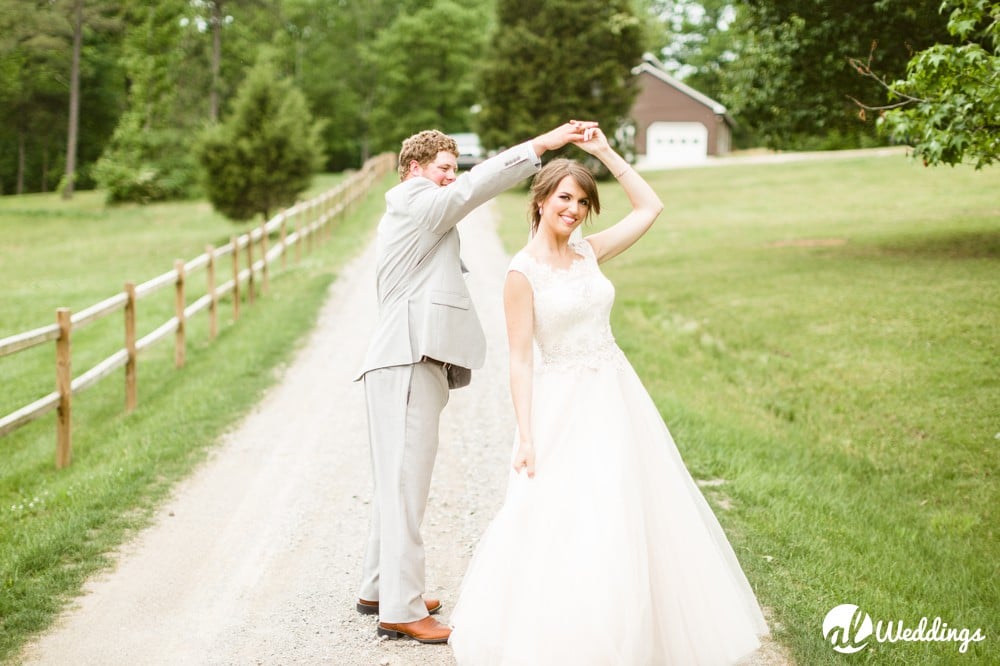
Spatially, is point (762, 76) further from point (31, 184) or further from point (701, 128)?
point (31, 184)

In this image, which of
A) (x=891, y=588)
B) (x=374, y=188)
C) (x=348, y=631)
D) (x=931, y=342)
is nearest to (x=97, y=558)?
(x=348, y=631)

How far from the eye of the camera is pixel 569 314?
150 inches

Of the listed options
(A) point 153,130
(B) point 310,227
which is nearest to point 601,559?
(B) point 310,227

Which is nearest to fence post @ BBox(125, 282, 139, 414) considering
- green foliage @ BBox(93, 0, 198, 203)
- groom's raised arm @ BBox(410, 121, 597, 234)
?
groom's raised arm @ BBox(410, 121, 597, 234)

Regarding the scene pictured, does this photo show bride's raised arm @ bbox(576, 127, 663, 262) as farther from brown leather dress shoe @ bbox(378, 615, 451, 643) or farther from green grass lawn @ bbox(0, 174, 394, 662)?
green grass lawn @ bbox(0, 174, 394, 662)

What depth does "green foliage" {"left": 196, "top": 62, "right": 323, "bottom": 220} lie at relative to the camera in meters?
24.5

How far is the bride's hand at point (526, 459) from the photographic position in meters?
3.70

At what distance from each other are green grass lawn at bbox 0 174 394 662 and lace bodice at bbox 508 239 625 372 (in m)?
2.68

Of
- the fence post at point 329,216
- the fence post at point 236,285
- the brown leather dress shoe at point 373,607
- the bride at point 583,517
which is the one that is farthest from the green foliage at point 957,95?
the fence post at point 329,216

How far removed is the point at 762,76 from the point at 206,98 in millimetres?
27608

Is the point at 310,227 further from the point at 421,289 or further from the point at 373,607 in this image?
the point at 421,289

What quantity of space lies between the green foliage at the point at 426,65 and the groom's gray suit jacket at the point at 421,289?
47909mm

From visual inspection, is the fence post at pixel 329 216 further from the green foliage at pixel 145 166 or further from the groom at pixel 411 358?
the groom at pixel 411 358

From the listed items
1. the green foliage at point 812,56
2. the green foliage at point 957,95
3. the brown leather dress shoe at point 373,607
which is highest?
the green foliage at point 812,56
